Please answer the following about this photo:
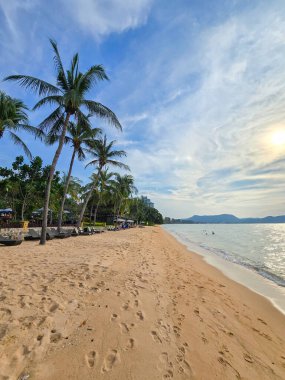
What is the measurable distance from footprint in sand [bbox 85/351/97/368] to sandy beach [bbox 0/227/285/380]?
12 millimetres

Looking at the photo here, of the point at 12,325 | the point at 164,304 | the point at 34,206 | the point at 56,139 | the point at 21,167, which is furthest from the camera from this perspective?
the point at 34,206

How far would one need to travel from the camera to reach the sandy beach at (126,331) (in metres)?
2.68

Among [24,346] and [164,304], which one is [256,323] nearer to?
[164,304]

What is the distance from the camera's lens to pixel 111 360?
2.81 metres

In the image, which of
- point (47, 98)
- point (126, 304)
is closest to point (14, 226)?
point (47, 98)

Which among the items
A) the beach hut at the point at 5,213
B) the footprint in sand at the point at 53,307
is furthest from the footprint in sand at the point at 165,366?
the beach hut at the point at 5,213

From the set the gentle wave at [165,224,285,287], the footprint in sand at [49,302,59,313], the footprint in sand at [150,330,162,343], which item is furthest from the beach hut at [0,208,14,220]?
the footprint in sand at [150,330,162,343]

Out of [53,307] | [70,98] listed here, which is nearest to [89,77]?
[70,98]

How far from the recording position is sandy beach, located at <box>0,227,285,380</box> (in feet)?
8.80

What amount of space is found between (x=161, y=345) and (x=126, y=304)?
1.38 metres

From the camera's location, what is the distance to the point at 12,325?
323 cm

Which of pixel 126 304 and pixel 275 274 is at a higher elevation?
pixel 126 304

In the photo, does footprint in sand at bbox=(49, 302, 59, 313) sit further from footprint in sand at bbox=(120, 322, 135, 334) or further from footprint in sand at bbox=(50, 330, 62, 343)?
footprint in sand at bbox=(120, 322, 135, 334)

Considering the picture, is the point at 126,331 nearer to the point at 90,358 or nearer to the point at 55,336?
the point at 90,358
